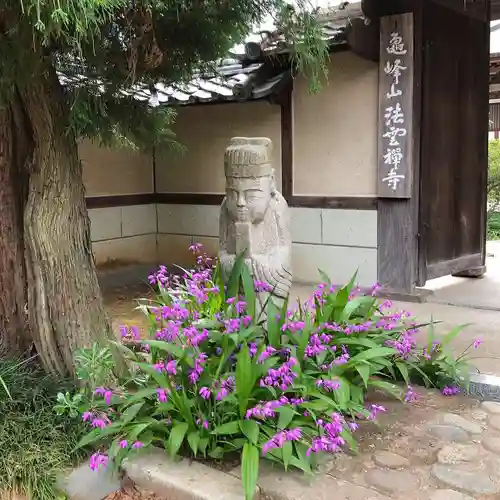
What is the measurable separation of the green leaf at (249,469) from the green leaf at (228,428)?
124mm

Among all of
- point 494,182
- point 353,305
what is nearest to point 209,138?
point 353,305

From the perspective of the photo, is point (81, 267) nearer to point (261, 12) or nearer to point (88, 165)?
point (261, 12)

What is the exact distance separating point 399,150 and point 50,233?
4.57 metres

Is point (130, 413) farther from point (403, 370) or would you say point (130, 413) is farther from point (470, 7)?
point (470, 7)

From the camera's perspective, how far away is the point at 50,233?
13.1ft

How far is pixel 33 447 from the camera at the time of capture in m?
3.37

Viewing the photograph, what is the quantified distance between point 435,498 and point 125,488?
5.58 ft

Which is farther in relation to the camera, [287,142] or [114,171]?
[114,171]

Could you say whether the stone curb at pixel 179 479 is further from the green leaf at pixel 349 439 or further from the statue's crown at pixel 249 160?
the statue's crown at pixel 249 160

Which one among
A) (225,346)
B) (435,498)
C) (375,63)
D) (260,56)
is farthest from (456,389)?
(260,56)

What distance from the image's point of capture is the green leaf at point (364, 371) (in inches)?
150

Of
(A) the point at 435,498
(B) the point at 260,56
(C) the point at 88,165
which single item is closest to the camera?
(A) the point at 435,498

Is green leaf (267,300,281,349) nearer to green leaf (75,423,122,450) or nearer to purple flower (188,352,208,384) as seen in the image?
purple flower (188,352,208,384)

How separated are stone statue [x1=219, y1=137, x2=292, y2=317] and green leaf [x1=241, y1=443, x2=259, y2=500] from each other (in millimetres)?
1476
